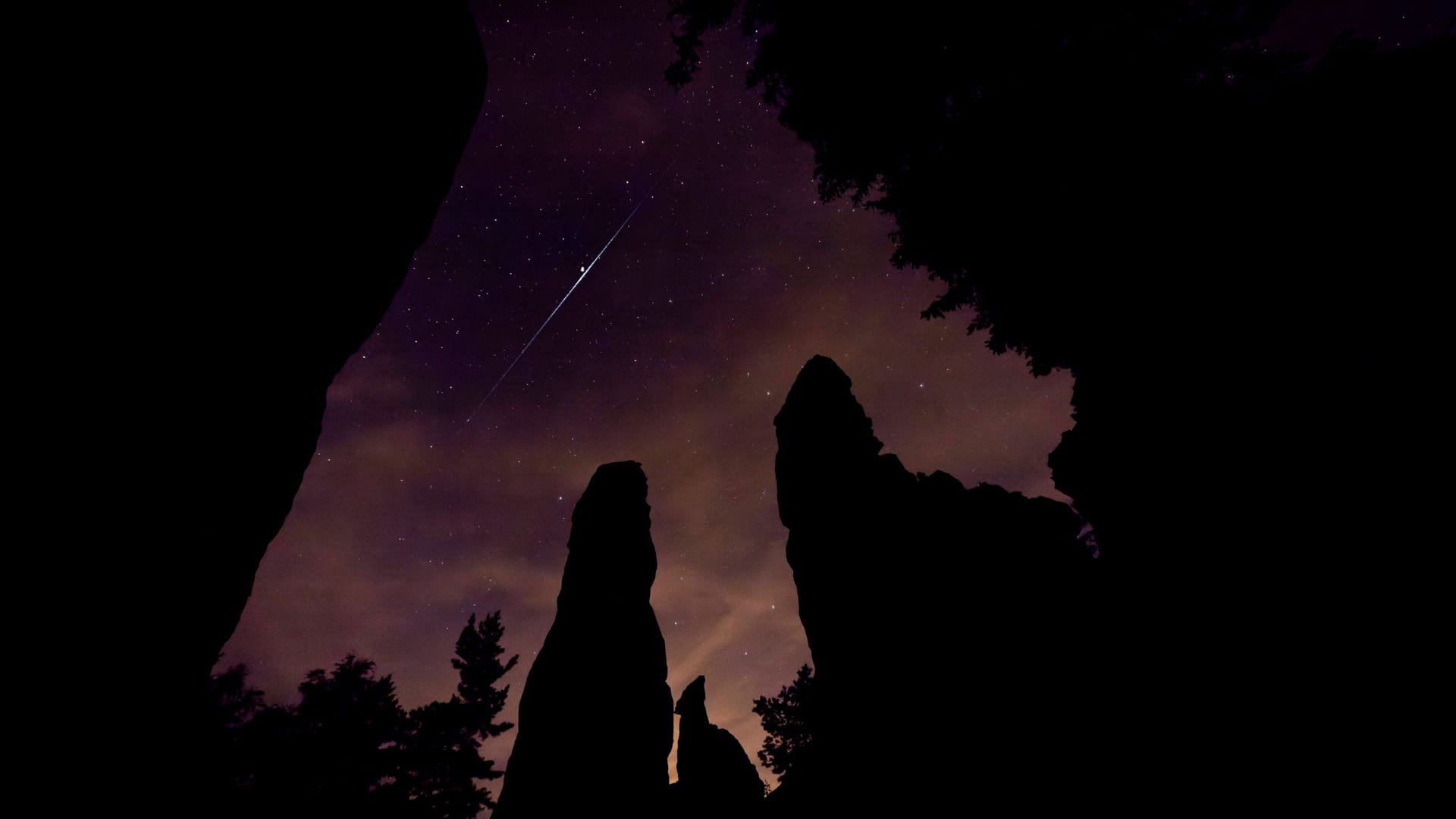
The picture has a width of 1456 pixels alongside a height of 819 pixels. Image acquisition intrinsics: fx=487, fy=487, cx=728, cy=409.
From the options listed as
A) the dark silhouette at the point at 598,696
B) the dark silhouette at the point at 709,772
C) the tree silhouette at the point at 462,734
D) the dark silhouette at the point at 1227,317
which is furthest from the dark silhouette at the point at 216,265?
the tree silhouette at the point at 462,734

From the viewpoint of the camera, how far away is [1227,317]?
4.02 metres

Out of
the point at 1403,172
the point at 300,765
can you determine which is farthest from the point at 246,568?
the point at 300,765

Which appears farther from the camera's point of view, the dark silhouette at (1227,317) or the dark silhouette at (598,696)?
the dark silhouette at (598,696)

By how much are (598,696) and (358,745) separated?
31.2 ft

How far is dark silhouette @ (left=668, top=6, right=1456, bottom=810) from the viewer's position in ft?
10.0

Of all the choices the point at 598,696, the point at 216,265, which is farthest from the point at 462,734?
the point at 216,265

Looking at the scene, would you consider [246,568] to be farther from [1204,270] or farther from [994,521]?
[994,521]

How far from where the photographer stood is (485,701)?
2994 centimetres

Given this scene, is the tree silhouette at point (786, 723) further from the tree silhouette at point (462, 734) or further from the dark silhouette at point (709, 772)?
the tree silhouette at point (462, 734)

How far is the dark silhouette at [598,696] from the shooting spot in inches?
599

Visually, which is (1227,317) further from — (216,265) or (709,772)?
(709,772)

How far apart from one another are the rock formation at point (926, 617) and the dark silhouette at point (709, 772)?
1.97 metres

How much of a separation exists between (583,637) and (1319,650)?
18.0 metres

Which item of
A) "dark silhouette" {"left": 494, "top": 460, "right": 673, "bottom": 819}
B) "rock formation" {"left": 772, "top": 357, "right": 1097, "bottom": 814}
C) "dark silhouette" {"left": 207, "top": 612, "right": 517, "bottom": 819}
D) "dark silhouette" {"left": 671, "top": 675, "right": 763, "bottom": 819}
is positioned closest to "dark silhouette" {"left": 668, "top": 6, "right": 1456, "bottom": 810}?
"rock formation" {"left": 772, "top": 357, "right": 1097, "bottom": 814}
